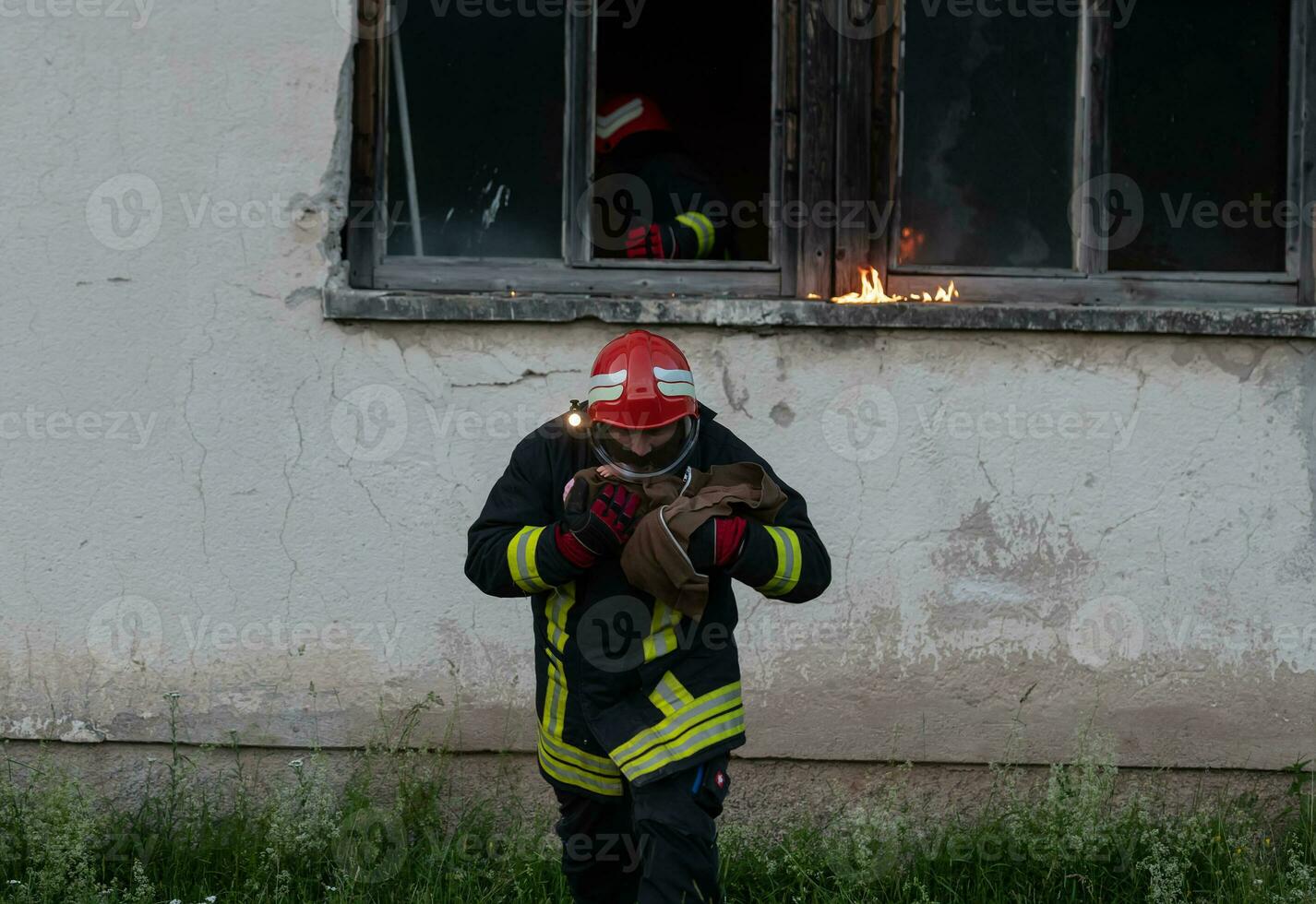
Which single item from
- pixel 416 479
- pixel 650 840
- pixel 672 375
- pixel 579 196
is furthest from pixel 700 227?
pixel 650 840

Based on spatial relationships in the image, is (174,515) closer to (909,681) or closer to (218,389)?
(218,389)

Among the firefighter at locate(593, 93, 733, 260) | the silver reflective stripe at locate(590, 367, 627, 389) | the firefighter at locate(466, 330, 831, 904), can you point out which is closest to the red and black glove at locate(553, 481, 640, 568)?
the firefighter at locate(466, 330, 831, 904)

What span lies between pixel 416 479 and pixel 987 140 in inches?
85.0

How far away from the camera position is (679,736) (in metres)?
2.96

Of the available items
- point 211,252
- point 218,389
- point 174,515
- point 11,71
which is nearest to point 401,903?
point 174,515

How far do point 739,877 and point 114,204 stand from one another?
2.75 m

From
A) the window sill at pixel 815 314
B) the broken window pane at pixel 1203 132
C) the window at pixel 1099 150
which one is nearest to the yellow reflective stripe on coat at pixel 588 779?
the window sill at pixel 815 314

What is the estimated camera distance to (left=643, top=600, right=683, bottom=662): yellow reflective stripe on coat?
299 centimetres

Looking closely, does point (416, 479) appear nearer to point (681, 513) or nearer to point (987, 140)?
point (681, 513)

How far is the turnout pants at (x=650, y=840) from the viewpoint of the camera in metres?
2.88

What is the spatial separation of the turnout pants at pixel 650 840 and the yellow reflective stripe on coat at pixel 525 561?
0.51 metres

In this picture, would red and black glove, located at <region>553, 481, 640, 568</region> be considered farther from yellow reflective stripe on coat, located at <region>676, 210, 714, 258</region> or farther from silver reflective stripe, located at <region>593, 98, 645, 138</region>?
silver reflective stripe, located at <region>593, 98, 645, 138</region>

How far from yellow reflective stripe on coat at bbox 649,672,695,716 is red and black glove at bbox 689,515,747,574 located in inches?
11.5

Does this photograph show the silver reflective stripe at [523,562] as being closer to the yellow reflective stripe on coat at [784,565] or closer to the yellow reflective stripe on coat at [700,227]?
the yellow reflective stripe on coat at [784,565]
